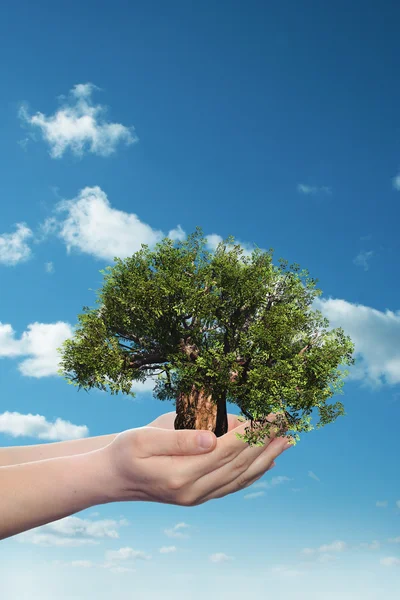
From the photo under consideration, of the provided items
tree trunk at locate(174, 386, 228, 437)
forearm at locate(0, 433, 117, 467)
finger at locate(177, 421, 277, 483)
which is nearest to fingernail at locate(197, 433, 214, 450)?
finger at locate(177, 421, 277, 483)

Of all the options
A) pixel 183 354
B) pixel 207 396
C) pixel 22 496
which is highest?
pixel 183 354

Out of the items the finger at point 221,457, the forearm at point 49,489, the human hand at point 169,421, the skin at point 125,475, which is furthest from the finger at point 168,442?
the human hand at point 169,421

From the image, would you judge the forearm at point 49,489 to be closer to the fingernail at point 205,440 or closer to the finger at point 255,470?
the fingernail at point 205,440

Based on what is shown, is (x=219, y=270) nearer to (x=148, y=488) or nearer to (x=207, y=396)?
(x=207, y=396)

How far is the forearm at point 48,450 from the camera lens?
520 inches

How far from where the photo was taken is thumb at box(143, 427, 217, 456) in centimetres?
1108

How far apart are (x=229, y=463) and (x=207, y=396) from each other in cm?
146

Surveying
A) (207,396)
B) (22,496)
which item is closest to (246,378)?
(207,396)

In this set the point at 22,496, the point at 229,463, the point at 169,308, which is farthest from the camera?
the point at 169,308

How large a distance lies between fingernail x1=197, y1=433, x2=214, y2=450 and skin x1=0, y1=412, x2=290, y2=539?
0.08 m

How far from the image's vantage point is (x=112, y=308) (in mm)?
13555

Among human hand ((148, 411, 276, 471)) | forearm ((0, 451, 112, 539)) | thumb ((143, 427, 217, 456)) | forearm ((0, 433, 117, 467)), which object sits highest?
human hand ((148, 411, 276, 471))

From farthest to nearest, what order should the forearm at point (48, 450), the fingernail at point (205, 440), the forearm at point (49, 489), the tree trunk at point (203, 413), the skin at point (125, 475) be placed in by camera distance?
1. the forearm at point (48, 450)
2. the tree trunk at point (203, 413)
3. the fingernail at point (205, 440)
4. the skin at point (125, 475)
5. the forearm at point (49, 489)

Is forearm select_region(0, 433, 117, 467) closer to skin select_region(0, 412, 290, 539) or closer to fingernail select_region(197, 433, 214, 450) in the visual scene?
skin select_region(0, 412, 290, 539)
